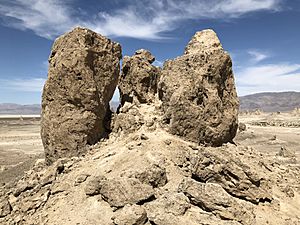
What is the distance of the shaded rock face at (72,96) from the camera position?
976 cm

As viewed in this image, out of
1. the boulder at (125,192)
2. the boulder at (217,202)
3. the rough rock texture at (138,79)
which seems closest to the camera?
the boulder at (217,202)

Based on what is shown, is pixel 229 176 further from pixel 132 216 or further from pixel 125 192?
pixel 132 216

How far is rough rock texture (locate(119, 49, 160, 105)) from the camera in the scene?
11375mm

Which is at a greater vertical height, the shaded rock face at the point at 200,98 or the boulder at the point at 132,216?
the shaded rock face at the point at 200,98

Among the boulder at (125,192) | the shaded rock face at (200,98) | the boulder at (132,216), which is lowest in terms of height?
the boulder at (132,216)

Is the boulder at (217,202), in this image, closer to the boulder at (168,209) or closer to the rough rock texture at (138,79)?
the boulder at (168,209)

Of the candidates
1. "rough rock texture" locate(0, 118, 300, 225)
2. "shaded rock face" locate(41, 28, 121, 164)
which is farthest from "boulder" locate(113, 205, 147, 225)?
"shaded rock face" locate(41, 28, 121, 164)

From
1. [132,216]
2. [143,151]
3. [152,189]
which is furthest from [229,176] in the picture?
[132,216]

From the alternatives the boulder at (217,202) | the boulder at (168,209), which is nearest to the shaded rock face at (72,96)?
the boulder at (168,209)

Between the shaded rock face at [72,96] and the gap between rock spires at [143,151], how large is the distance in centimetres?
3

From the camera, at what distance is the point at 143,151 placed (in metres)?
8.79

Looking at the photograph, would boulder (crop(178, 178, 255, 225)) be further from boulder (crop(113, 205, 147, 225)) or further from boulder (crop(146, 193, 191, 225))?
boulder (crop(113, 205, 147, 225))

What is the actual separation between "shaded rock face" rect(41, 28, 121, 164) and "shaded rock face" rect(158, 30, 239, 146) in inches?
88.5

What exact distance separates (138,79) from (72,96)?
102 inches
